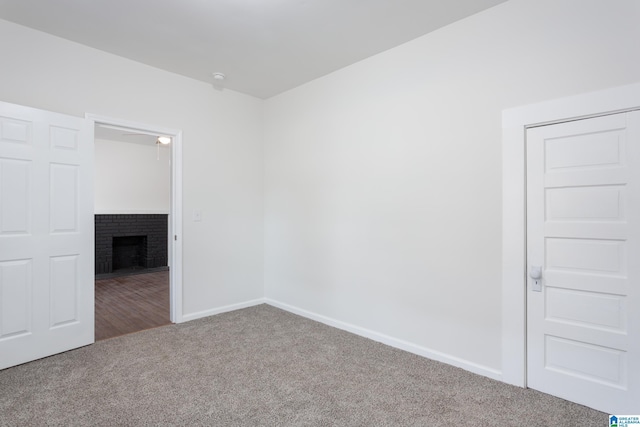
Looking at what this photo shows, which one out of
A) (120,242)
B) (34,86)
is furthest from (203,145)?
(120,242)

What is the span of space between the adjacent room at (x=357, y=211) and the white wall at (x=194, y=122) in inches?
0.8

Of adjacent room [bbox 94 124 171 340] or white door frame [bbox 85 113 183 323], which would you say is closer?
white door frame [bbox 85 113 183 323]

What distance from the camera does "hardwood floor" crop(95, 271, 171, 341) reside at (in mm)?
3496

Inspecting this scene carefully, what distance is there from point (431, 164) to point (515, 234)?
813mm

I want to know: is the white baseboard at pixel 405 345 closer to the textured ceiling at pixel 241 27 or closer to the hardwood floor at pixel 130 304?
the hardwood floor at pixel 130 304

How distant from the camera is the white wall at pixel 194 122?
2748 millimetres

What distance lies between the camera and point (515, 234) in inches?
89.7

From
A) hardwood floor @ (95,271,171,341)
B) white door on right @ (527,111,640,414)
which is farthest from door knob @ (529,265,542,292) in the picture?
hardwood floor @ (95,271,171,341)

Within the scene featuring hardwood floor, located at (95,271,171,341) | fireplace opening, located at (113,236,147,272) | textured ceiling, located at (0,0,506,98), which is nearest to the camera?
textured ceiling, located at (0,0,506,98)

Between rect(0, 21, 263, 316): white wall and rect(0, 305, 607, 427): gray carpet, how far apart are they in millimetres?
1029

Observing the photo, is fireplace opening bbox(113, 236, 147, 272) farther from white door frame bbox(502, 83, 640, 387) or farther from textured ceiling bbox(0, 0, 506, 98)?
white door frame bbox(502, 83, 640, 387)

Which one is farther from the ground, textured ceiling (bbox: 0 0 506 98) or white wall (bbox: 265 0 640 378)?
textured ceiling (bbox: 0 0 506 98)

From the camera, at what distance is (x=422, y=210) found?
9.07 ft

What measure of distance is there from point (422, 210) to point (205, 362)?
2.12m
